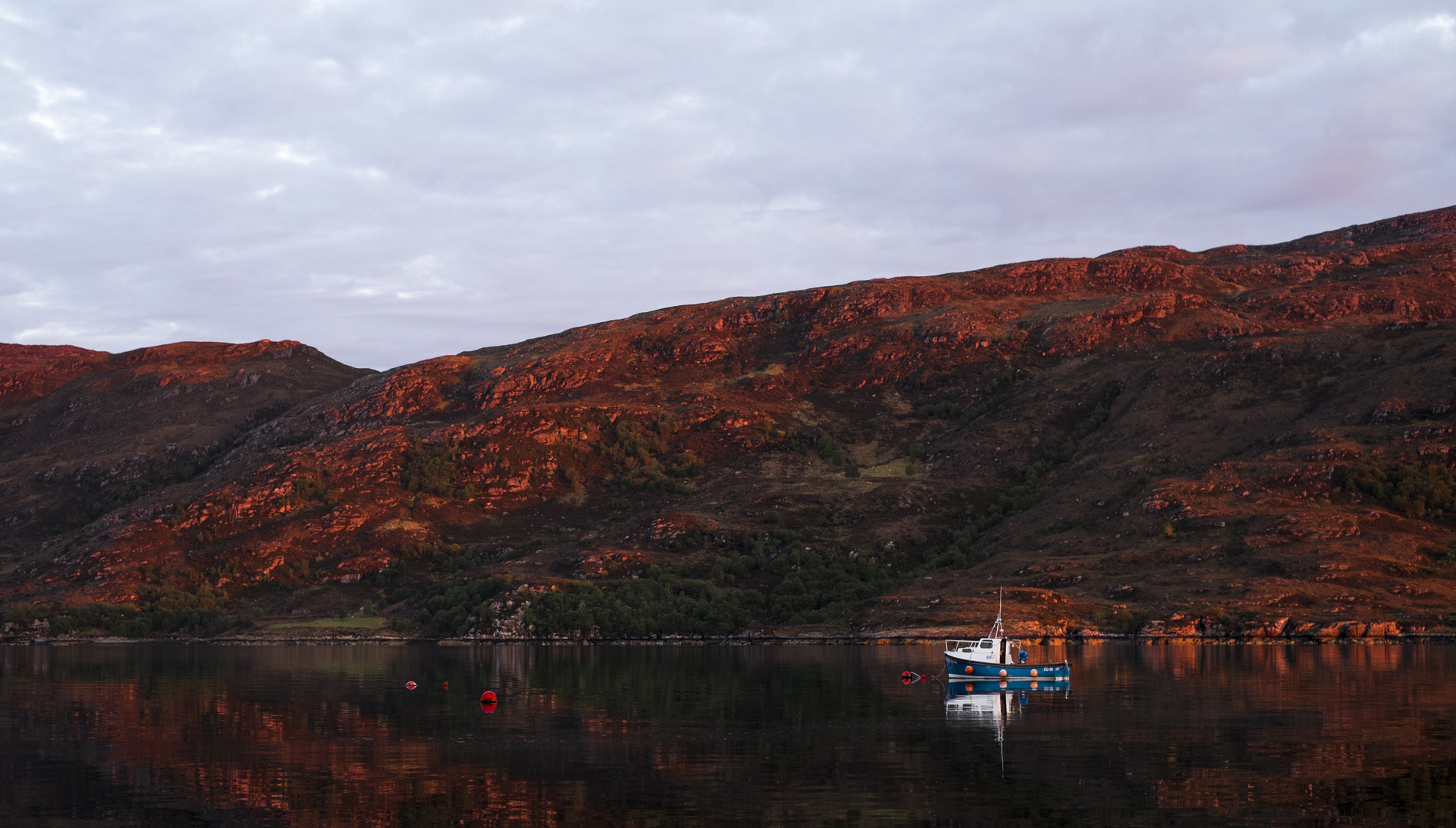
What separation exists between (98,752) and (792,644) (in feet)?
466

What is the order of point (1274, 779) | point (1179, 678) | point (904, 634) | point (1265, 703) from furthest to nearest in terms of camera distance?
1. point (904, 634)
2. point (1179, 678)
3. point (1265, 703)
4. point (1274, 779)

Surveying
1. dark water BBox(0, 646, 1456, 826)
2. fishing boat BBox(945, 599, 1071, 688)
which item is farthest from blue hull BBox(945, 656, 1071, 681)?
dark water BBox(0, 646, 1456, 826)

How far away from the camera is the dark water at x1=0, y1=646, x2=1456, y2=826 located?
46.3 m

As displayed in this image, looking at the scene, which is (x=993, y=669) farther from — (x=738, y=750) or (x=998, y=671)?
(x=738, y=750)

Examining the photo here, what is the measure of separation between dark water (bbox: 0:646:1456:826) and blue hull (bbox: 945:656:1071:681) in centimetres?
365

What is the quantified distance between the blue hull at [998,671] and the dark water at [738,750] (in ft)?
12.0

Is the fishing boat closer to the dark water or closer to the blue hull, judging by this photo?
the blue hull

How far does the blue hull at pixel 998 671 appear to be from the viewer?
107438 millimetres

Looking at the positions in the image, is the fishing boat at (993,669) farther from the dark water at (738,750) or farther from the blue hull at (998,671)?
the dark water at (738,750)

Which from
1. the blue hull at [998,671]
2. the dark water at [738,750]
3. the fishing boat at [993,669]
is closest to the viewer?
the dark water at [738,750]

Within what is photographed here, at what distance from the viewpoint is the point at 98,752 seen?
64250mm

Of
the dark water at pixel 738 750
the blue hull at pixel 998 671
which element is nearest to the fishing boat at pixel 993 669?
the blue hull at pixel 998 671

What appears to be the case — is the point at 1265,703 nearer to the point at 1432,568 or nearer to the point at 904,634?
the point at 904,634

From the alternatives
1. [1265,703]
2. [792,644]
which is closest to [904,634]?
[792,644]
